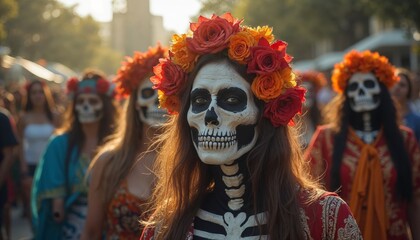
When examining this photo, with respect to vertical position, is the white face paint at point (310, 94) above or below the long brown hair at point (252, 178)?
above

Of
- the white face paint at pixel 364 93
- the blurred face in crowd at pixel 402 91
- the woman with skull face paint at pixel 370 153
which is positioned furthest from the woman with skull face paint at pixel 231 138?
the blurred face in crowd at pixel 402 91

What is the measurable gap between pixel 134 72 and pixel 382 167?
5.90ft

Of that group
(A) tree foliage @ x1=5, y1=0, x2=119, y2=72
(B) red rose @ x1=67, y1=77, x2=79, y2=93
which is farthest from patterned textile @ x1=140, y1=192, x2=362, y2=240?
(A) tree foliage @ x1=5, y1=0, x2=119, y2=72

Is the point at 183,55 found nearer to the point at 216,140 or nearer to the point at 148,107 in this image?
the point at 216,140

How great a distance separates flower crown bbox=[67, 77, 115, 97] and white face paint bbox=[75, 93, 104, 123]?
0.06 m

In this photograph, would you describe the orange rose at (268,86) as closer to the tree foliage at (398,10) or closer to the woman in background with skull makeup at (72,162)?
the woman in background with skull makeup at (72,162)

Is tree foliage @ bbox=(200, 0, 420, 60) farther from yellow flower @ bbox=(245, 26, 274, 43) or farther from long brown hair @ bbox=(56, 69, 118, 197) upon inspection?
yellow flower @ bbox=(245, 26, 274, 43)

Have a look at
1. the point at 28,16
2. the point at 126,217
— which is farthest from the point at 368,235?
the point at 28,16

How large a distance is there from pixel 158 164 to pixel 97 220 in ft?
3.80

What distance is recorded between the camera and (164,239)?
124 inches

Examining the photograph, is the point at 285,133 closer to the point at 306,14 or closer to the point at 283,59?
the point at 283,59

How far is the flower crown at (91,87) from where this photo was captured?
6.56 meters

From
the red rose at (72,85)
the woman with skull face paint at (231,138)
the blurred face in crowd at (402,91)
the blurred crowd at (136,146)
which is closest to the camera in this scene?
the woman with skull face paint at (231,138)

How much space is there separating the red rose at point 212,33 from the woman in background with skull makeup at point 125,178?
142 cm
